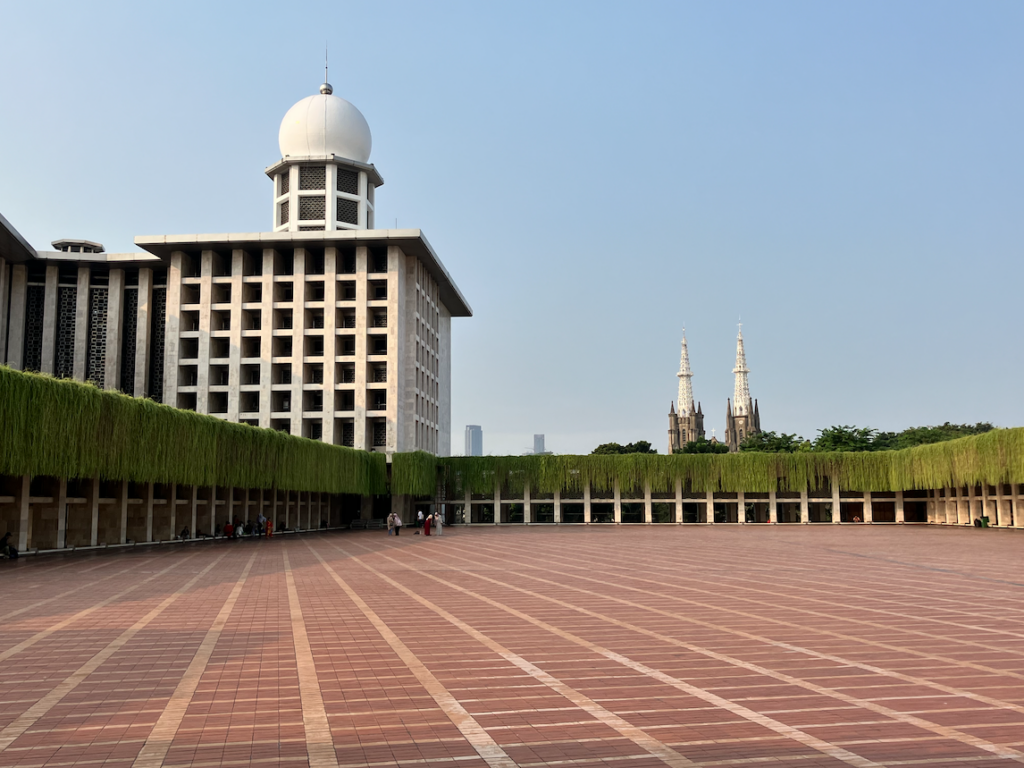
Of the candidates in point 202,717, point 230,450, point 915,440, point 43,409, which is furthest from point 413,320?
point 202,717

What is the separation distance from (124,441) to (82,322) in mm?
36428

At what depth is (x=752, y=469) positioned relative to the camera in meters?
55.4

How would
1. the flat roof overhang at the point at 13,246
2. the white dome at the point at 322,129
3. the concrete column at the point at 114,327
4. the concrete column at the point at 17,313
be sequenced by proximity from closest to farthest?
the flat roof overhang at the point at 13,246
the concrete column at the point at 17,313
the concrete column at the point at 114,327
the white dome at the point at 322,129

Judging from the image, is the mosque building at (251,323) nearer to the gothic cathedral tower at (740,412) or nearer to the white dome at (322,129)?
the white dome at (322,129)

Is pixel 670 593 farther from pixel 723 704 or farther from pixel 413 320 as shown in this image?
pixel 413 320

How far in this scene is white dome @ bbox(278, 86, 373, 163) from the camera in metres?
61.0

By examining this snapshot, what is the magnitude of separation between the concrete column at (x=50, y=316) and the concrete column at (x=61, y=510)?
117ft

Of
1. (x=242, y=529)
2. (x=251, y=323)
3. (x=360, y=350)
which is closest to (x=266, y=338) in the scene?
(x=251, y=323)

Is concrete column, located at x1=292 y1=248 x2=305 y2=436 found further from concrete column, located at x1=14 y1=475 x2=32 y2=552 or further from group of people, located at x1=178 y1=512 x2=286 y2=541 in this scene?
concrete column, located at x1=14 y1=475 x2=32 y2=552

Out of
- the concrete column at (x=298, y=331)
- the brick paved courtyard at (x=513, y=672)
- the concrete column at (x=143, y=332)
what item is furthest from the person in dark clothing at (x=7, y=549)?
the concrete column at (x=143, y=332)

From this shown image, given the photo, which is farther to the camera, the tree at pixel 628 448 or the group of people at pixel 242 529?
the tree at pixel 628 448

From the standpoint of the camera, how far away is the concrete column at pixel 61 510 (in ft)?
83.0

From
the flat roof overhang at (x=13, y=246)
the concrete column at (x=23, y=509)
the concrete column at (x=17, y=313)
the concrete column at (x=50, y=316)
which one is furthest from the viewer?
the concrete column at (x=50, y=316)

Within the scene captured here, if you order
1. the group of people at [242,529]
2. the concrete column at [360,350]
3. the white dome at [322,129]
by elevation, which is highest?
the white dome at [322,129]
